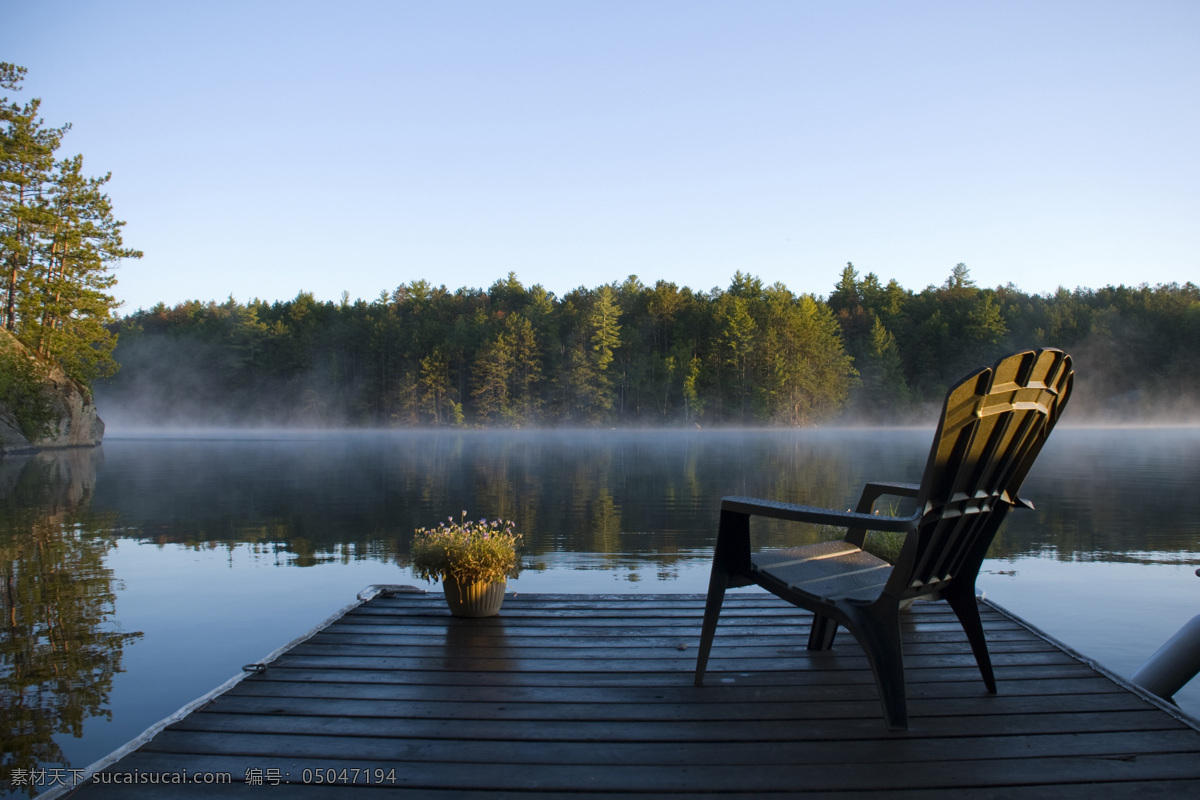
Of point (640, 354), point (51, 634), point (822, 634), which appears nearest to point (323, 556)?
point (51, 634)

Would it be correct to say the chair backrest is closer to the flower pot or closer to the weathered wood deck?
the weathered wood deck

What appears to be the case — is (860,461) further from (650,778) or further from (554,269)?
(554,269)

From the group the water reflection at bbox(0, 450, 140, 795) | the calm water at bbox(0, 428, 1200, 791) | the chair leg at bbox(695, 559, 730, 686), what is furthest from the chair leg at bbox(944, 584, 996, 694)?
the water reflection at bbox(0, 450, 140, 795)

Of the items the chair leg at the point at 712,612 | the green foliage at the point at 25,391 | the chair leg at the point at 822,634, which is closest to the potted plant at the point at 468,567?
the chair leg at the point at 712,612

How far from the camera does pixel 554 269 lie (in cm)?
6009

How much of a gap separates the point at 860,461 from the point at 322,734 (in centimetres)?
1841

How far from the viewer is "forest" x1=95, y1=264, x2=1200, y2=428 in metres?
48.5

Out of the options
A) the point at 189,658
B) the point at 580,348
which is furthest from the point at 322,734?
the point at 580,348

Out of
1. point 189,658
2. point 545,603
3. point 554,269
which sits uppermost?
point 554,269

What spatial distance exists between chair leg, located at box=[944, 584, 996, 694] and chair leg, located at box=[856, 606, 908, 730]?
17.4 inches

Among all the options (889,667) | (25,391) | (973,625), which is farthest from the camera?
(25,391)

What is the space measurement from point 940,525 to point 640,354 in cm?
4881

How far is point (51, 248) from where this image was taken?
27312mm

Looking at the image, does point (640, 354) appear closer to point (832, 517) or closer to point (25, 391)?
point (25, 391)
